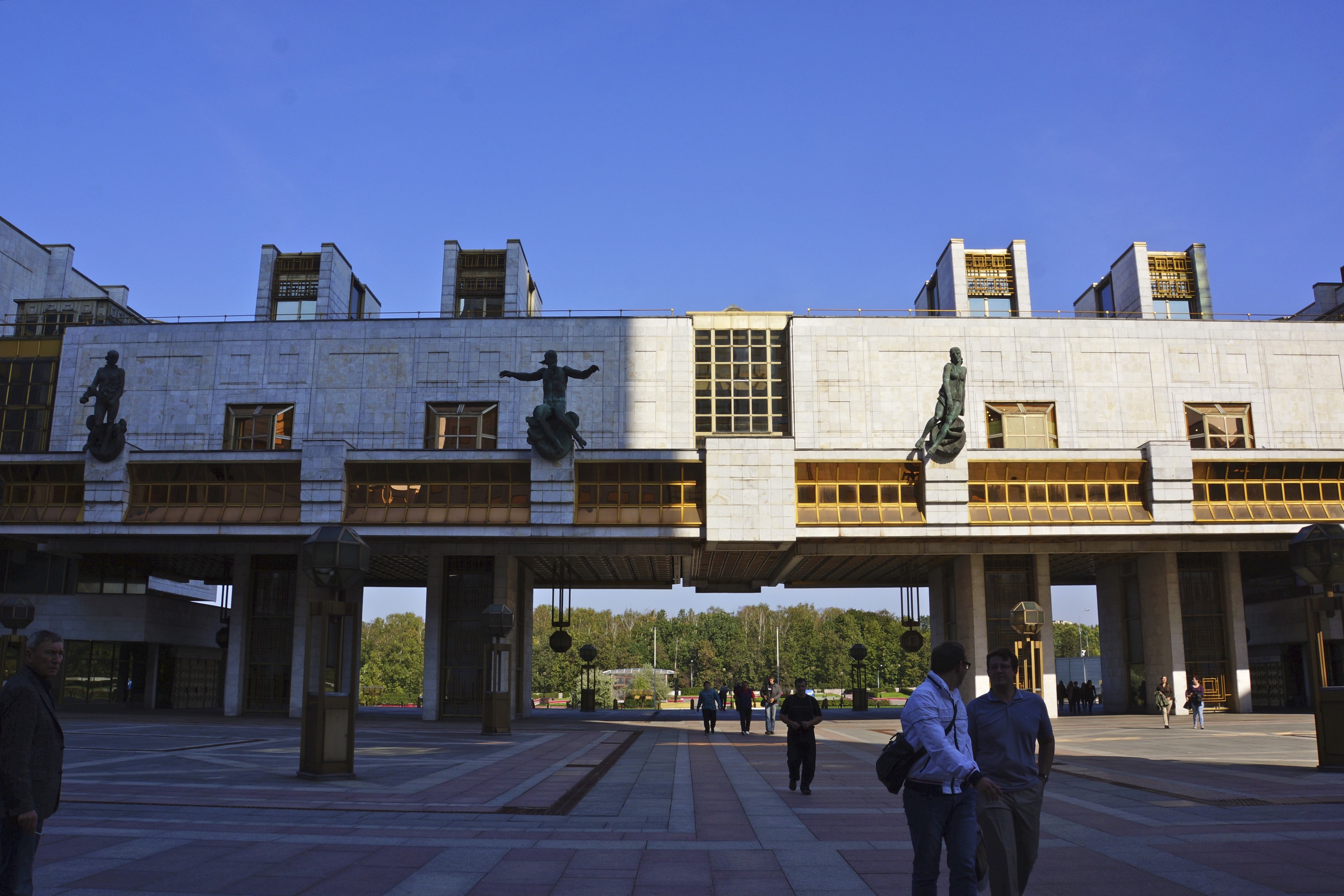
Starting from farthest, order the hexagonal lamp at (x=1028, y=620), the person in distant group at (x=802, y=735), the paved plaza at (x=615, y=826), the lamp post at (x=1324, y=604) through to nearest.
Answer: the hexagonal lamp at (x=1028, y=620)
the lamp post at (x=1324, y=604)
the person in distant group at (x=802, y=735)
the paved plaza at (x=615, y=826)

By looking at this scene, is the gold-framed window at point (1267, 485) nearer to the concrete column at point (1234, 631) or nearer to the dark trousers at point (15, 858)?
the concrete column at point (1234, 631)

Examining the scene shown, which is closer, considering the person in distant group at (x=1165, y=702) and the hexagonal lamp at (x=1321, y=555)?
the hexagonal lamp at (x=1321, y=555)

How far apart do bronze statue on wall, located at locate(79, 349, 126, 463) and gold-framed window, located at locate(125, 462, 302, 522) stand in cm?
108

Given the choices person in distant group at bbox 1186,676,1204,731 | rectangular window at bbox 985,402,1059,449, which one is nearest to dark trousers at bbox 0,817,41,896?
person in distant group at bbox 1186,676,1204,731

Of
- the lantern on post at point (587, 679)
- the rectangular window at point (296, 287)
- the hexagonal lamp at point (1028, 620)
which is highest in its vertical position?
the rectangular window at point (296, 287)

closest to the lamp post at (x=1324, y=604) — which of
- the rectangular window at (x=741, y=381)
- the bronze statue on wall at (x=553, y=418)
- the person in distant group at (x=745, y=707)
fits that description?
the person in distant group at (x=745, y=707)

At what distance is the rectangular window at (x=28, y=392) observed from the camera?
4128 centimetres

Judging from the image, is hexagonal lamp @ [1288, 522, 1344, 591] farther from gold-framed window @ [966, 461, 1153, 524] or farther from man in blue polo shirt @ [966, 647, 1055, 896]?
gold-framed window @ [966, 461, 1153, 524]

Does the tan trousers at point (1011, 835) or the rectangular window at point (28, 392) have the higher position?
the rectangular window at point (28, 392)

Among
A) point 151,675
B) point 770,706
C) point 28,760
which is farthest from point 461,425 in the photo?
point 28,760

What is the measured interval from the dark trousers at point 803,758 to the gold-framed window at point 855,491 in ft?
75.0

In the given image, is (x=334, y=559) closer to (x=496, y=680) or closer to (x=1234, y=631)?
(x=496, y=680)

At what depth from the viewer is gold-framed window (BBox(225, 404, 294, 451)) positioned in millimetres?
39625

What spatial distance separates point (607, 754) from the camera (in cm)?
2156
